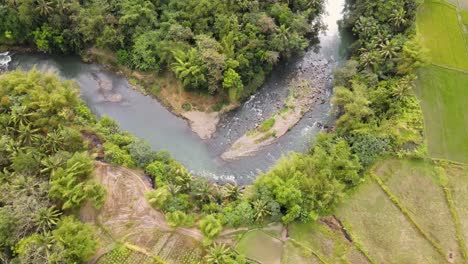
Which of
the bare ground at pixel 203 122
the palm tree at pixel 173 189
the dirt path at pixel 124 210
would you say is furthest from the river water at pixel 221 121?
the dirt path at pixel 124 210

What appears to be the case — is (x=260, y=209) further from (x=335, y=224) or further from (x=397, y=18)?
(x=397, y=18)

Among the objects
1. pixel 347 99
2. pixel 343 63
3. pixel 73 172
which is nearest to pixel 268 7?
pixel 343 63

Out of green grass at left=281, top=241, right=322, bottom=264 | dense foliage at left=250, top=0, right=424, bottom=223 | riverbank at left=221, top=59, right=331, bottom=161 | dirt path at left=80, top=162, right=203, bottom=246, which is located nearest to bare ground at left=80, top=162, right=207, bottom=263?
dirt path at left=80, top=162, right=203, bottom=246

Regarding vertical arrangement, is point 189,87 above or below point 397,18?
below

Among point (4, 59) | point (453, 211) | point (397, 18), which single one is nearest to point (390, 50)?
point (397, 18)

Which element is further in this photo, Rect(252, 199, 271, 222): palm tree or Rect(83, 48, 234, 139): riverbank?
Rect(83, 48, 234, 139): riverbank

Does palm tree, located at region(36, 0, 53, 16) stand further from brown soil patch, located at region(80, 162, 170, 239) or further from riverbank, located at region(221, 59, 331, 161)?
riverbank, located at region(221, 59, 331, 161)

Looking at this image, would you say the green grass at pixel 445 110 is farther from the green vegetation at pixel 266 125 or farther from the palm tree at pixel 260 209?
the palm tree at pixel 260 209
